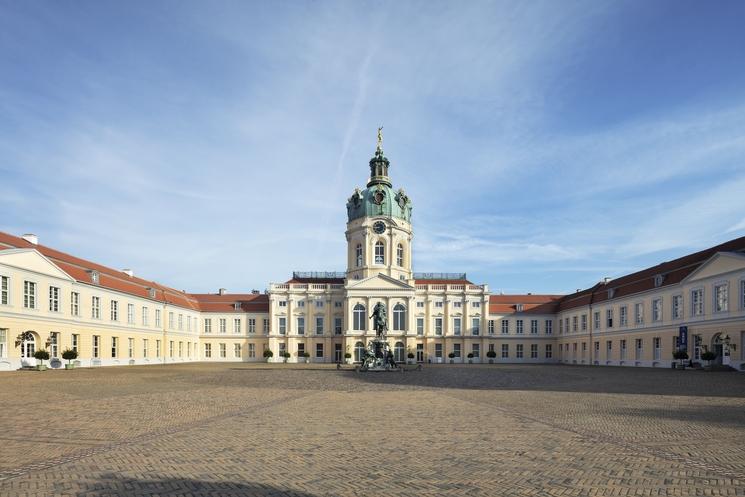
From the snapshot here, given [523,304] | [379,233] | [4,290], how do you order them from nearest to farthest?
[4,290], [379,233], [523,304]

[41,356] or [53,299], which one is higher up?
[53,299]

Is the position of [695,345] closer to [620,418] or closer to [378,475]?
[620,418]

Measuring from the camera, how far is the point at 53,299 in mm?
42562

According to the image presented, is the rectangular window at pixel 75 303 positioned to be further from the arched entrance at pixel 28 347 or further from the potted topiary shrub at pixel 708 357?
the potted topiary shrub at pixel 708 357

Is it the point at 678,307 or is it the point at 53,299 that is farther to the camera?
the point at 678,307

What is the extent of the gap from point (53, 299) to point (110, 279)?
10.2 meters

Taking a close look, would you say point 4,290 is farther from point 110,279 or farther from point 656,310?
point 656,310

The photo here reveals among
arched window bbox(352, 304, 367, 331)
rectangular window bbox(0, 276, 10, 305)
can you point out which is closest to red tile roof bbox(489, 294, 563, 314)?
arched window bbox(352, 304, 367, 331)

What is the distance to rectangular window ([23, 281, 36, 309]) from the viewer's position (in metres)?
39.2

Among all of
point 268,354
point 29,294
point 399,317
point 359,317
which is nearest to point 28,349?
point 29,294

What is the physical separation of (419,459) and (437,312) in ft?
216

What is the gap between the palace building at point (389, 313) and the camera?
147ft

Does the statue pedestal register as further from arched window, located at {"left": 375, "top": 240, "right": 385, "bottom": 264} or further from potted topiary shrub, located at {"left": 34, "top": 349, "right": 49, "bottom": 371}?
arched window, located at {"left": 375, "top": 240, "right": 385, "bottom": 264}

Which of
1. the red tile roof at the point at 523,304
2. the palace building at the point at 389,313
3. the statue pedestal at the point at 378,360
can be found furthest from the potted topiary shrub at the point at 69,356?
the red tile roof at the point at 523,304
